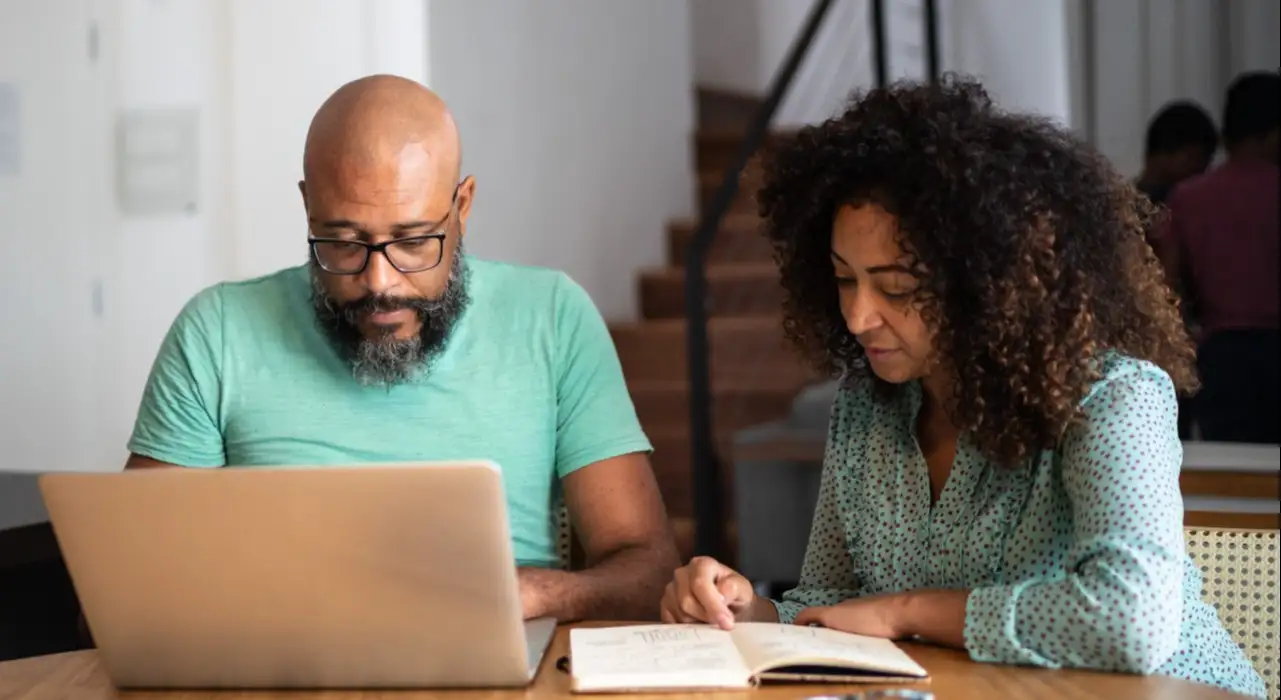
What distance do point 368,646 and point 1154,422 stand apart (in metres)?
0.78

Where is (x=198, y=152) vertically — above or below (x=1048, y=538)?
above

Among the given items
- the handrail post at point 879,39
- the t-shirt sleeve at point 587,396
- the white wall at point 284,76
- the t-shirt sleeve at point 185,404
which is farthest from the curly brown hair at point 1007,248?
the handrail post at point 879,39

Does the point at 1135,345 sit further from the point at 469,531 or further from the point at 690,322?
the point at 690,322

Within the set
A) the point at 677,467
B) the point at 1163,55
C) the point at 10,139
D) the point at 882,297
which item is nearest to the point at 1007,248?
the point at 882,297

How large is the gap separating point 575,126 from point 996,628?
3.19m

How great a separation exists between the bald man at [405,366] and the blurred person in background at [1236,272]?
2.19 metres

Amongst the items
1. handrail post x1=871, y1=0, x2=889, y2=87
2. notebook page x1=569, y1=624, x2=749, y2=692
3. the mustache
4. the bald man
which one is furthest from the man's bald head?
handrail post x1=871, y1=0, x2=889, y2=87

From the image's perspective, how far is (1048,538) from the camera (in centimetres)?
151

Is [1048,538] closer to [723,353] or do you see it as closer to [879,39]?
[723,353]

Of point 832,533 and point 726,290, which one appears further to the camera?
point 726,290

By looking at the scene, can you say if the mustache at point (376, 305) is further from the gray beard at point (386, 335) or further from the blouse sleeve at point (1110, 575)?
the blouse sleeve at point (1110, 575)

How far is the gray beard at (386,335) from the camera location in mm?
1843

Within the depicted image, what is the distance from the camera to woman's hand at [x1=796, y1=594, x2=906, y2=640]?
1.43 metres

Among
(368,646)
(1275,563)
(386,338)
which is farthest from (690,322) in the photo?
(368,646)
